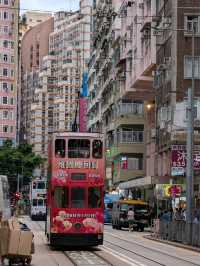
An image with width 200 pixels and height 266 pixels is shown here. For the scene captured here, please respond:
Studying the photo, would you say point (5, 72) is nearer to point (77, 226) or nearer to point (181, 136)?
point (181, 136)

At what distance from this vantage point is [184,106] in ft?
135

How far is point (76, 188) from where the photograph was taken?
30000 millimetres

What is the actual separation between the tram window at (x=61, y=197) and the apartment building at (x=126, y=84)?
3518 centimetres

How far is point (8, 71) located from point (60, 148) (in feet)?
376

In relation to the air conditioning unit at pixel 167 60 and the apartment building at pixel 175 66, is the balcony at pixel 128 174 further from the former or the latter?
the air conditioning unit at pixel 167 60

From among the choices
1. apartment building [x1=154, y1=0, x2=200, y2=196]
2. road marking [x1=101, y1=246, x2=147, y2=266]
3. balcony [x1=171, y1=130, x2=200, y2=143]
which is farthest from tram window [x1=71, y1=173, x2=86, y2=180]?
balcony [x1=171, y1=130, x2=200, y2=143]

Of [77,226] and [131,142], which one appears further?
[131,142]

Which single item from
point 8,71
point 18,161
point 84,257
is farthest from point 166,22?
point 8,71

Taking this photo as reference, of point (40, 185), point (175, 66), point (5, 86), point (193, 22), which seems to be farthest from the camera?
point (5, 86)

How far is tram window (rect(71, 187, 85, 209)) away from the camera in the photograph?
3003cm

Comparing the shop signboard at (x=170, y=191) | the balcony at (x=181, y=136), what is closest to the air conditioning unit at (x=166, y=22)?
the balcony at (x=181, y=136)

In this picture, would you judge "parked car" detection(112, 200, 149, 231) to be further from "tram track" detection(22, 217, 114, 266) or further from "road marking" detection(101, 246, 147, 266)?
"tram track" detection(22, 217, 114, 266)

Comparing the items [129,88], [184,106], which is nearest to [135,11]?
[129,88]

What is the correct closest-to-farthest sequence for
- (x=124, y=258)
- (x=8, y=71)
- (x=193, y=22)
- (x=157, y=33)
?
(x=124, y=258) < (x=193, y=22) < (x=157, y=33) < (x=8, y=71)
